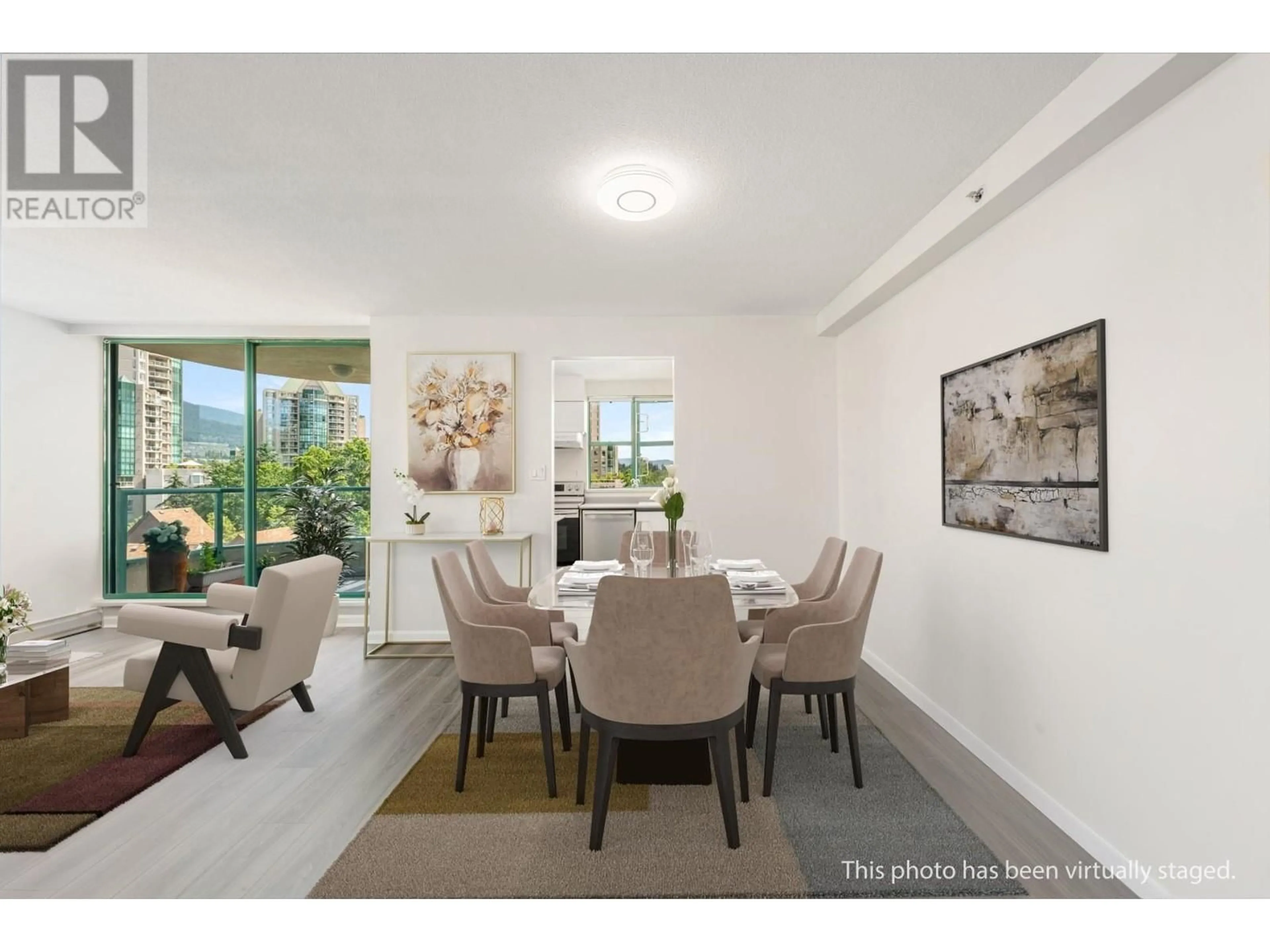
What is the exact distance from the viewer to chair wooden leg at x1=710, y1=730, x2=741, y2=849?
2.12 metres

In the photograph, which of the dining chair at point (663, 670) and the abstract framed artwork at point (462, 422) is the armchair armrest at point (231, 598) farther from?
the dining chair at point (663, 670)

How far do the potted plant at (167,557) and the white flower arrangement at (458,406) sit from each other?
2767mm

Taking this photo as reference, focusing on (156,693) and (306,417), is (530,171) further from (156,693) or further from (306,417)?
(306,417)

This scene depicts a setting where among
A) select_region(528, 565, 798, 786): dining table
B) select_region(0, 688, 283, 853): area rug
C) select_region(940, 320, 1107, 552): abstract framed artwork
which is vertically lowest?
select_region(0, 688, 283, 853): area rug

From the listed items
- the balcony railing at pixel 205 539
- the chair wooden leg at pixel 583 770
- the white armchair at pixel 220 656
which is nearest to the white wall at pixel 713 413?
the balcony railing at pixel 205 539

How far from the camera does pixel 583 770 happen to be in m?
2.42

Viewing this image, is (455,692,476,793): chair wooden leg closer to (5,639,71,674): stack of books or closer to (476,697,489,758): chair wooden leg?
(476,697,489,758): chair wooden leg

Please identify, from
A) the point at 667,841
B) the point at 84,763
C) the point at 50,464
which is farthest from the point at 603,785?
the point at 50,464

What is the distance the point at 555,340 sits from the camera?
17.0 ft

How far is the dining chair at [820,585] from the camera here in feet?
11.1

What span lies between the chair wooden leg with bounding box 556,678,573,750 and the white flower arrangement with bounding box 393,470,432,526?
2.47m

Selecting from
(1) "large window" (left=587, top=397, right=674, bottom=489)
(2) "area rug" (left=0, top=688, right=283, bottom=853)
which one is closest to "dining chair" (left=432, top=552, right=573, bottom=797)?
(2) "area rug" (left=0, top=688, right=283, bottom=853)
